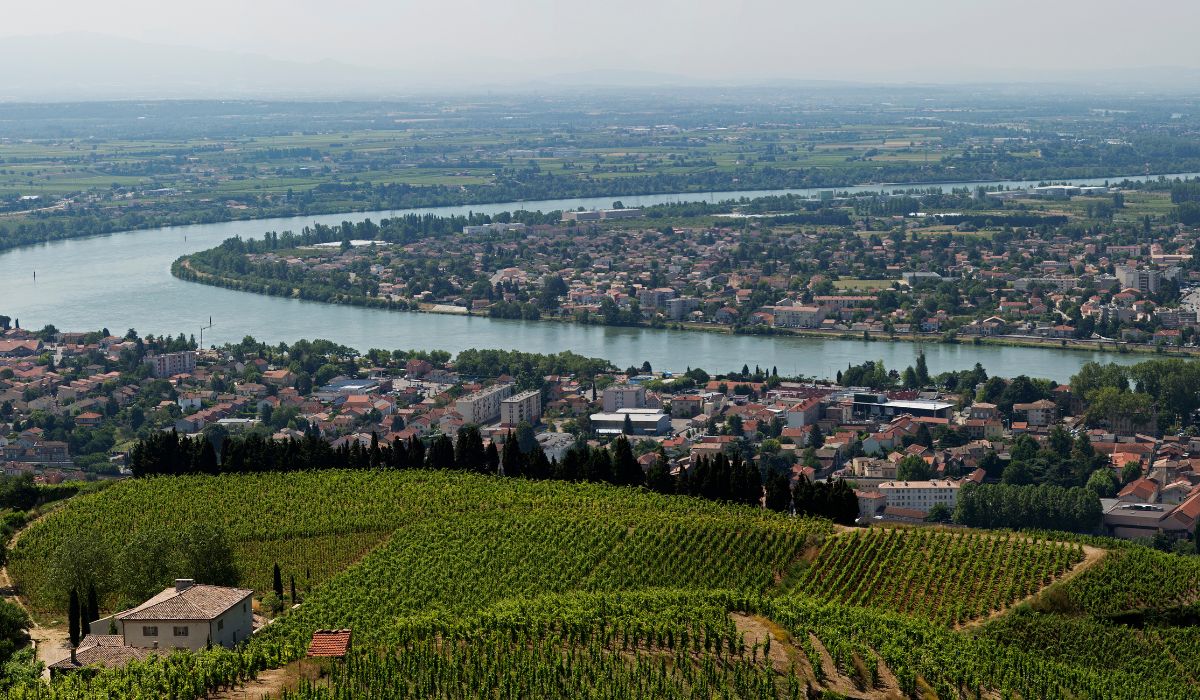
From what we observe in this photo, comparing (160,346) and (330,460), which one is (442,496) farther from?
(160,346)

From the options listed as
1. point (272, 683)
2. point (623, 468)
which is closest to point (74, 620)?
point (272, 683)

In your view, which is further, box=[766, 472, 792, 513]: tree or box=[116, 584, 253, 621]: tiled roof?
box=[766, 472, 792, 513]: tree

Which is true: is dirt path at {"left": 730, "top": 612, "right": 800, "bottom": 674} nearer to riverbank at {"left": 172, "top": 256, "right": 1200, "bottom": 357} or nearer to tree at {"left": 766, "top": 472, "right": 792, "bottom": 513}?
tree at {"left": 766, "top": 472, "right": 792, "bottom": 513}

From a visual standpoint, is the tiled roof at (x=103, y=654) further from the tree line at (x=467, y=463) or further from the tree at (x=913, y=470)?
the tree at (x=913, y=470)

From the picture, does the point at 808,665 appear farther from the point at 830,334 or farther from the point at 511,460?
the point at 830,334

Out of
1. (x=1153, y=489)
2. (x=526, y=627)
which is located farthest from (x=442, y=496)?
(x=1153, y=489)

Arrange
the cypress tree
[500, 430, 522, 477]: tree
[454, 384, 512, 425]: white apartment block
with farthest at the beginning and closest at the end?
[454, 384, 512, 425]: white apartment block < [500, 430, 522, 477]: tree < the cypress tree

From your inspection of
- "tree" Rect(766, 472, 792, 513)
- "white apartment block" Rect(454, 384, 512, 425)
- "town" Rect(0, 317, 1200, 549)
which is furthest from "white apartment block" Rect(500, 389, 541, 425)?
"tree" Rect(766, 472, 792, 513)
